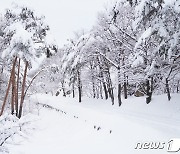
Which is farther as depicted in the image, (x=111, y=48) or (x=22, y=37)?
(x=111, y=48)

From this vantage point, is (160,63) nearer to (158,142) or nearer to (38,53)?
(158,142)

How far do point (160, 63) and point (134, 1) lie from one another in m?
4.85

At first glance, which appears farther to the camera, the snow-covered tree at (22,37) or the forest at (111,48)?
the snow-covered tree at (22,37)

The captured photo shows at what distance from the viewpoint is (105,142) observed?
1138 centimetres

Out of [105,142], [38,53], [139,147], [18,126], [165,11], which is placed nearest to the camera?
[18,126]

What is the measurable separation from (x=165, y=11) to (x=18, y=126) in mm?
7404

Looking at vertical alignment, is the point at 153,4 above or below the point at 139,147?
above

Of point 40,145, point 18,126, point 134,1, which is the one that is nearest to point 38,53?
point 40,145

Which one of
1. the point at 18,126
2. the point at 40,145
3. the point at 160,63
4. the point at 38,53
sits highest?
the point at 38,53

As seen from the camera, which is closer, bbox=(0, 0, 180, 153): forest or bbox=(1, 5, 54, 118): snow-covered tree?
bbox=(0, 0, 180, 153): forest

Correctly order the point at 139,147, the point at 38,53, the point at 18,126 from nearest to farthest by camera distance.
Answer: the point at 18,126 → the point at 139,147 → the point at 38,53

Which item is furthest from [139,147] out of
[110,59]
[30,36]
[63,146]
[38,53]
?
[110,59]

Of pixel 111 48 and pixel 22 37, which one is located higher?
pixel 111 48

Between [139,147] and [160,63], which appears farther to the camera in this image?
[160,63]
